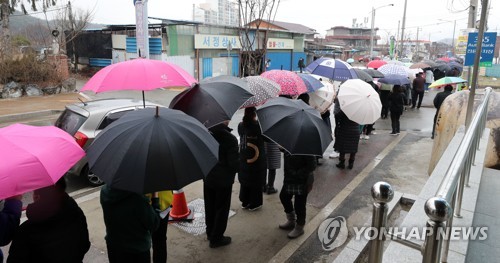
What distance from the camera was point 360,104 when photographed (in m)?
7.04

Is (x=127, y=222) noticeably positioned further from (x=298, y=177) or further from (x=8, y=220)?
(x=298, y=177)

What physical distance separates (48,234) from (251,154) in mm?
2878

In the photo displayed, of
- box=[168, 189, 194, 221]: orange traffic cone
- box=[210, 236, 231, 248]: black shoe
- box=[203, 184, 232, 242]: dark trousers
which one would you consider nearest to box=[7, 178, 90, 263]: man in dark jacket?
box=[203, 184, 232, 242]: dark trousers

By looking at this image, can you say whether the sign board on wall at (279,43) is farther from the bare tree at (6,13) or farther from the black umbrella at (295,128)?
the black umbrella at (295,128)

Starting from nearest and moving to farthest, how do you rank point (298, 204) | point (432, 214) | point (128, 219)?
point (432, 214) → point (128, 219) → point (298, 204)

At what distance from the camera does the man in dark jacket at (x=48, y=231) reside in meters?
2.57

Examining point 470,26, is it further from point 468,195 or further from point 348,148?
point 468,195

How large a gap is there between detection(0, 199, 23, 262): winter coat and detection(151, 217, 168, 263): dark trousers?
1.33 metres

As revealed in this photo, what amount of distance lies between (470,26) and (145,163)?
51.0 feet

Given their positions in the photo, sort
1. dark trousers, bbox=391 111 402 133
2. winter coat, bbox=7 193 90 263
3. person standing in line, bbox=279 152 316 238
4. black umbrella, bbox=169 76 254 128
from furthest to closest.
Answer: dark trousers, bbox=391 111 402 133 < person standing in line, bbox=279 152 316 238 < black umbrella, bbox=169 76 254 128 < winter coat, bbox=7 193 90 263

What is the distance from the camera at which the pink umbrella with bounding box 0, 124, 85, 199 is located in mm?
2242

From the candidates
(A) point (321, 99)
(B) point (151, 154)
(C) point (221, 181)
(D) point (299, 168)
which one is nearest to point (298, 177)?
(D) point (299, 168)

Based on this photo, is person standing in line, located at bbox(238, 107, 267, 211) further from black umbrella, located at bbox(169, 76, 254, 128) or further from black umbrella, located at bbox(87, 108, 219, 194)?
black umbrella, located at bbox(87, 108, 219, 194)

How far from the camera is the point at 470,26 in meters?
14.2
